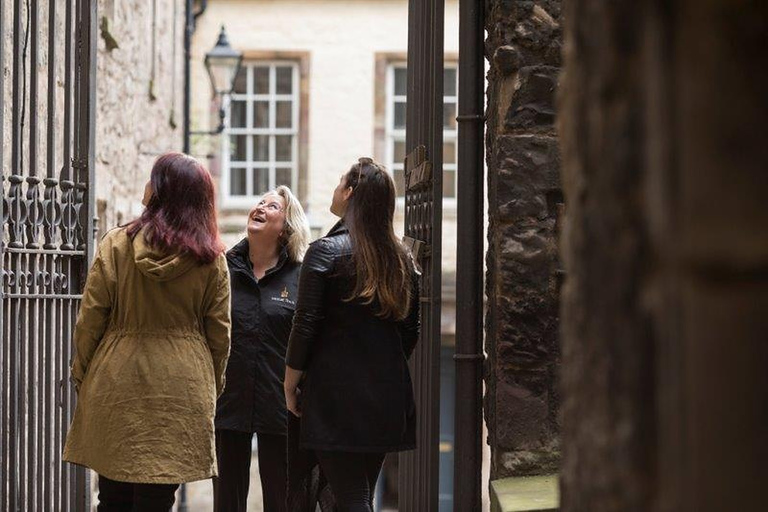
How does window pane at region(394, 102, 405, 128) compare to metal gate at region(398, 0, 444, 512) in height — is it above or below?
above

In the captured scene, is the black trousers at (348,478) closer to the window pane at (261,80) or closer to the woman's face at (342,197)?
the woman's face at (342,197)

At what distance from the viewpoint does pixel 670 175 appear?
0.99 meters

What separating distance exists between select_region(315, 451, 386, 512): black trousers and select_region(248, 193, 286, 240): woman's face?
1910mm

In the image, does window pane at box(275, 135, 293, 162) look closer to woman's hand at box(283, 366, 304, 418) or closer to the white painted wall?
the white painted wall

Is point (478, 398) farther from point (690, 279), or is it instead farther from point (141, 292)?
point (690, 279)

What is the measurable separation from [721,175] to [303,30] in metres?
18.9

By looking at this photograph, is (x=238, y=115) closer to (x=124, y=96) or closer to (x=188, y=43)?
(x=188, y=43)

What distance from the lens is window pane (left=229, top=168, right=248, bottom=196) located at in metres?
19.9

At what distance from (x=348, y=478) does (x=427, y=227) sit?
3.45 ft

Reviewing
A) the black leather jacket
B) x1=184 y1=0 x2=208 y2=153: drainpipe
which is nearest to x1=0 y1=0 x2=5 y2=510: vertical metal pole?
the black leather jacket

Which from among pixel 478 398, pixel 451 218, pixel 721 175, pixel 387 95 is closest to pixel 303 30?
pixel 387 95

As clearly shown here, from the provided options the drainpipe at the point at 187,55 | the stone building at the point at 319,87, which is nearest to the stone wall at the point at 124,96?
the drainpipe at the point at 187,55

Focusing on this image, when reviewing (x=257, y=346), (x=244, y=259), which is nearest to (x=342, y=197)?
(x=257, y=346)

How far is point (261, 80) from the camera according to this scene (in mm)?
19891
